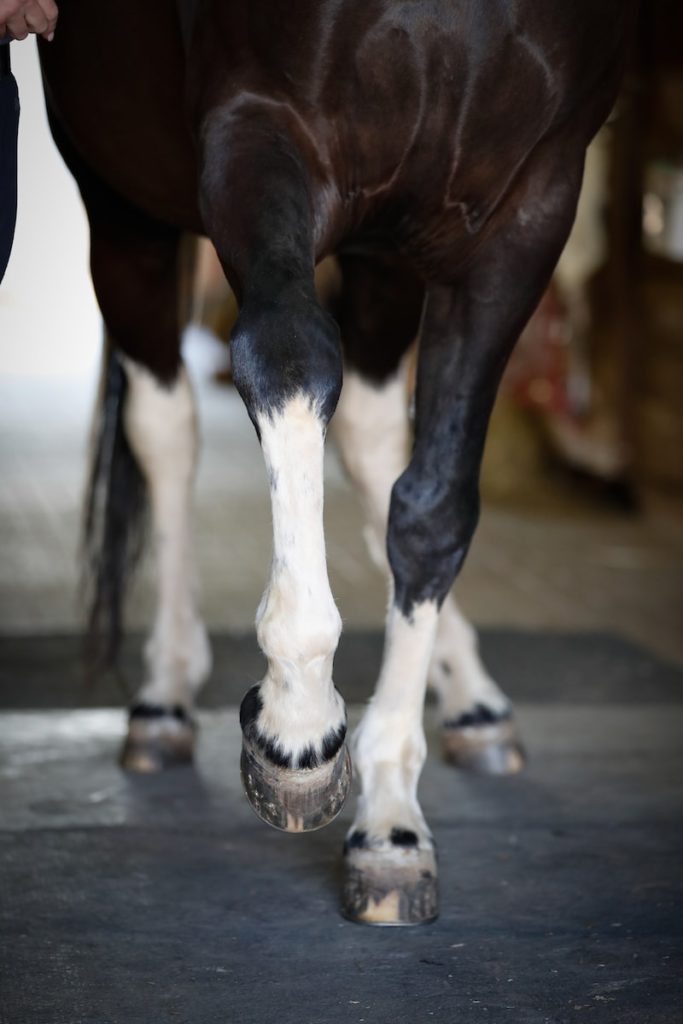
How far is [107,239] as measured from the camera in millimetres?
2824

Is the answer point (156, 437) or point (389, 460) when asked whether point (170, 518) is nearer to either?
point (156, 437)

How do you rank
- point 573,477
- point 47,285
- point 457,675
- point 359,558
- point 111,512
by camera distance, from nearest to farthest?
point 457,675 → point 111,512 → point 359,558 → point 573,477 → point 47,285

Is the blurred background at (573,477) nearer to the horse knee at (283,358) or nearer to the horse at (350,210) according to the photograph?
the horse at (350,210)

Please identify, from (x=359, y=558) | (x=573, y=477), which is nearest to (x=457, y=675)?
(x=359, y=558)

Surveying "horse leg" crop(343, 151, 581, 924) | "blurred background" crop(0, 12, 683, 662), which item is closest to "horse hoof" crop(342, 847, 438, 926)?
"horse leg" crop(343, 151, 581, 924)

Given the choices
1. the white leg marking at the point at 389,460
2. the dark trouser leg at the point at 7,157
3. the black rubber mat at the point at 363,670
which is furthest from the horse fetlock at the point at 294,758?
the black rubber mat at the point at 363,670

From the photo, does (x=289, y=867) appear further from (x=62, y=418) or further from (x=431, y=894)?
(x=62, y=418)

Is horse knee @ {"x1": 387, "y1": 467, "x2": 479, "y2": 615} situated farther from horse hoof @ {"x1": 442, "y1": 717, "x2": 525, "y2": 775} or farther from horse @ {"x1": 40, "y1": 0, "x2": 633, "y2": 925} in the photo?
horse hoof @ {"x1": 442, "y1": 717, "x2": 525, "y2": 775}

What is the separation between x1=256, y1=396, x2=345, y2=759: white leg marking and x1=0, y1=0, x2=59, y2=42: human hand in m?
0.63

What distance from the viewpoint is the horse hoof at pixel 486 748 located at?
9.05 feet

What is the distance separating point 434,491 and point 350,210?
42 centimetres

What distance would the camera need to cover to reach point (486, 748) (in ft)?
9.08

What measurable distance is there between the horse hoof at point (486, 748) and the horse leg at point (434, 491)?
61 centimetres

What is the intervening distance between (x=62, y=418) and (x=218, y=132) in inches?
304
